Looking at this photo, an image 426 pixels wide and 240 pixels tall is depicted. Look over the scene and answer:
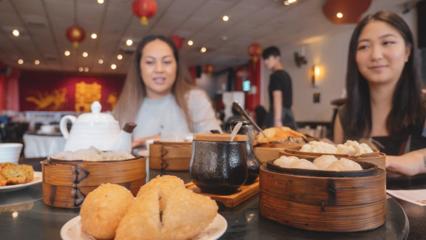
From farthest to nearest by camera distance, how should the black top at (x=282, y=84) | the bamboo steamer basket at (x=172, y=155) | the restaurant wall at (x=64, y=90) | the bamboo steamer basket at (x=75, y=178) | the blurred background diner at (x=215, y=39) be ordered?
the restaurant wall at (x=64, y=90) < the blurred background diner at (x=215, y=39) < the black top at (x=282, y=84) < the bamboo steamer basket at (x=172, y=155) < the bamboo steamer basket at (x=75, y=178)

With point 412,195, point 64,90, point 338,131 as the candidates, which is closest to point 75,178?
point 412,195

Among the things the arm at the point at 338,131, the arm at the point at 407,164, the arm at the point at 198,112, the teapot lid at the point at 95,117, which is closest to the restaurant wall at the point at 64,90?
the arm at the point at 198,112

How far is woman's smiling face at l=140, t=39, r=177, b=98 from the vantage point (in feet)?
6.40

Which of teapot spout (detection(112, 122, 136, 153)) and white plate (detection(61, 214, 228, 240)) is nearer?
A: white plate (detection(61, 214, 228, 240))

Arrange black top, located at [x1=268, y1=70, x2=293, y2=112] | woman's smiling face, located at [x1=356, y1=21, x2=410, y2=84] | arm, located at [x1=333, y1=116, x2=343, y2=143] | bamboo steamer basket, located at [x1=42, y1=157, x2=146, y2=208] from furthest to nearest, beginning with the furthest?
black top, located at [x1=268, y1=70, x2=293, y2=112]
arm, located at [x1=333, y1=116, x2=343, y2=143]
woman's smiling face, located at [x1=356, y1=21, x2=410, y2=84]
bamboo steamer basket, located at [x1=42, y1=157, x2=146, y2=208]

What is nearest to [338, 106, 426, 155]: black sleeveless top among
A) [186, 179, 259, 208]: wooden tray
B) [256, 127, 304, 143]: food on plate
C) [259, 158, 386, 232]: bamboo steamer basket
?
[256, 127, 304, 143]: food on plate

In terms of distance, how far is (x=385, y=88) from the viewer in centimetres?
160

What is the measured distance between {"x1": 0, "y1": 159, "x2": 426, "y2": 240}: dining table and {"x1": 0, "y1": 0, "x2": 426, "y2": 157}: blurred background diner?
1688 mm

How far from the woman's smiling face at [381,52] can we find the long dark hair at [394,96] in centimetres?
4

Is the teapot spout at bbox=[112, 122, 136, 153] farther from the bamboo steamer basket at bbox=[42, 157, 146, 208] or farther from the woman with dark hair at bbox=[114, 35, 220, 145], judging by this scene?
the woman with dark hair at bbox=[114, 35, 220, 145]

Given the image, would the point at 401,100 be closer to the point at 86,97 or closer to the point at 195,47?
the point at 195,47

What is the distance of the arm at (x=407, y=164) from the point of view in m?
1.15

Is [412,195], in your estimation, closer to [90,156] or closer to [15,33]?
[90,156]

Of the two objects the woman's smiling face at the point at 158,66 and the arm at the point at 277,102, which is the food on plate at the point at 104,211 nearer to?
the woman's smiling face at the point at 158,66
